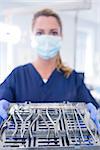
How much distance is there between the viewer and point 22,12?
2223 millimetres

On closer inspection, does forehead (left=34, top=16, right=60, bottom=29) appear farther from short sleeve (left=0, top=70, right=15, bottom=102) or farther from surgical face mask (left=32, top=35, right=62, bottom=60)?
→ short sleeve (left=0, top=70, right=15, bottom=102)

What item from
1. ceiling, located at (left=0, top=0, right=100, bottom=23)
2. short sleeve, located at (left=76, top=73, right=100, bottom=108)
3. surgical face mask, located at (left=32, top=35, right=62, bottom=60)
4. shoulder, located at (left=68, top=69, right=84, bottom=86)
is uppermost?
ceiling, located at (left=0, top=0, right=100, bottom=23)

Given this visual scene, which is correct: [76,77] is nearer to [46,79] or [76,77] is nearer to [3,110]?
[46,79]

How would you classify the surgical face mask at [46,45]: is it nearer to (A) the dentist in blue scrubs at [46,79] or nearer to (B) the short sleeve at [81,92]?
(A) the dentist in blue scrubs at [46,79]

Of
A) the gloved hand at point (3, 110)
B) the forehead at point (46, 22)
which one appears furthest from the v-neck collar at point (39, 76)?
the gloved hand at point (3, 110)

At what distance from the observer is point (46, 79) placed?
1152 millimetres

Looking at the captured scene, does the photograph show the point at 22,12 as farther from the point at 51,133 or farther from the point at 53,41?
the point at 51,133

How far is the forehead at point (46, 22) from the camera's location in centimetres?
115

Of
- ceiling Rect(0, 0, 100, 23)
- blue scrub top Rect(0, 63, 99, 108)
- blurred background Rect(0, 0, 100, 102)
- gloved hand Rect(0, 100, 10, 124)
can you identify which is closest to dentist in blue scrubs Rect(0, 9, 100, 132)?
blue scrub top Rect(0, 63, 99, 108)

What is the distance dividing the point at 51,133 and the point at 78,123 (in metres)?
0.10

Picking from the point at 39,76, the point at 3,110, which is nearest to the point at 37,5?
the point at 39,76

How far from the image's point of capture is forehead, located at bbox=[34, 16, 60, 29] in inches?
45.2

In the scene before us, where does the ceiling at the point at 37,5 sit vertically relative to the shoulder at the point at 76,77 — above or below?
above

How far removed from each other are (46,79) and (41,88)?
0.05 m
